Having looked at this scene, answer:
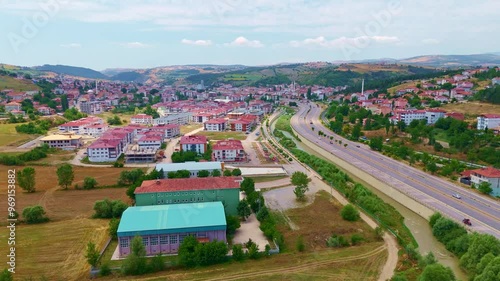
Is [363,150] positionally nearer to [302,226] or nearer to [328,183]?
[328,183]

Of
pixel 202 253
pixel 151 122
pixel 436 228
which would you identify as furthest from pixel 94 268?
pixel 151 122

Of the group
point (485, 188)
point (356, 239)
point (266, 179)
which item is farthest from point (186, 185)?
point (485, 188)

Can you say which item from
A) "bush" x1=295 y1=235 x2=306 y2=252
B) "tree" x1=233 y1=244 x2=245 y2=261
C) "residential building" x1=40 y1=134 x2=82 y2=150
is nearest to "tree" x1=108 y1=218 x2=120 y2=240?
"tree" x1=233 y1=244 x2=245 y2=261

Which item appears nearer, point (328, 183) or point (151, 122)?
point (328, 183)

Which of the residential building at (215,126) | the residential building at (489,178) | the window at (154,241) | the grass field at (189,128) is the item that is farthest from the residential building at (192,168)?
the residential building at (215,126)

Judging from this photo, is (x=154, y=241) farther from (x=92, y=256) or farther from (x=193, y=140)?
(x=193, y=140)
